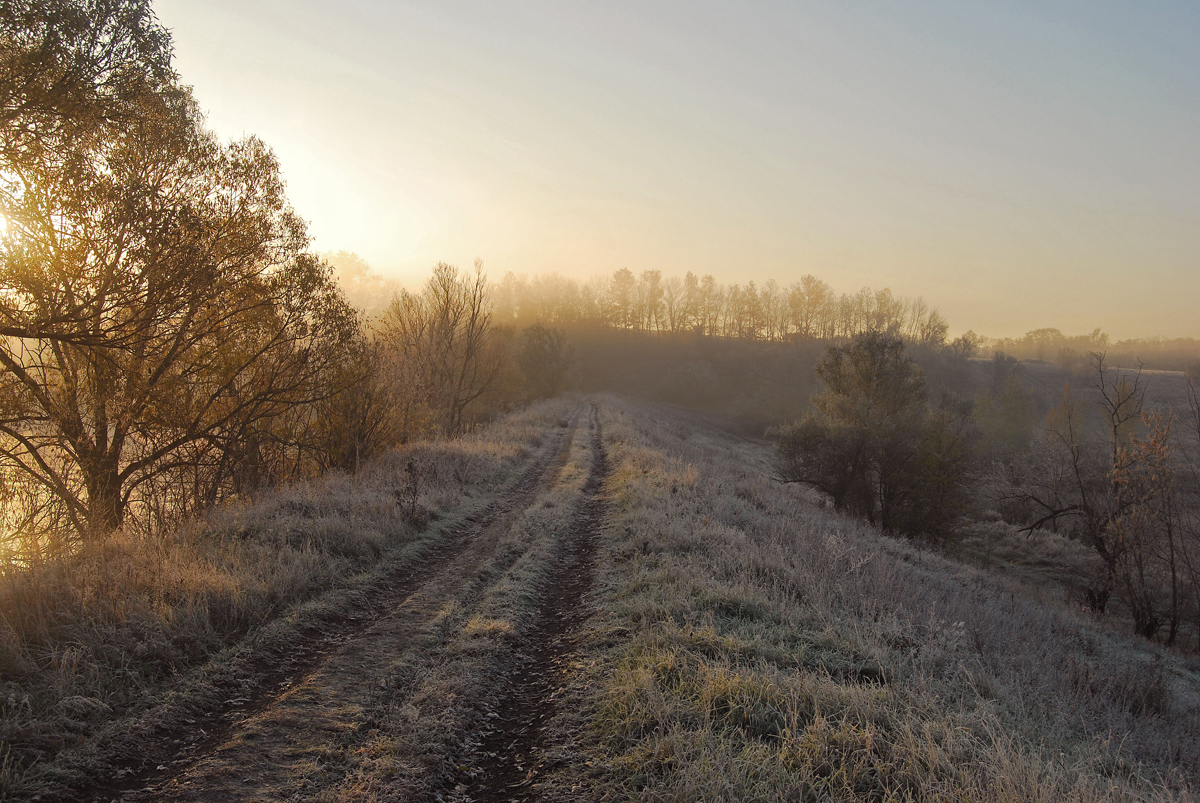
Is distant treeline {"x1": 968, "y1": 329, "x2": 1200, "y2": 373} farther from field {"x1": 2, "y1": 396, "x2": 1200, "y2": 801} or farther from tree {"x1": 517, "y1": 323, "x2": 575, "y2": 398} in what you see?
field {"x1": 2, "y1": 396, "x2": 1200, "y2": 801}

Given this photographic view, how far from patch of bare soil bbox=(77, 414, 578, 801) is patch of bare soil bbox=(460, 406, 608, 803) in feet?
3.93

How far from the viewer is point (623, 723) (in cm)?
455

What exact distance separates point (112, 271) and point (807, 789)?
1192 cm

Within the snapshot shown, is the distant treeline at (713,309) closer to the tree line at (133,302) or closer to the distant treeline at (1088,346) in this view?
the distant treeline at (1088,346)

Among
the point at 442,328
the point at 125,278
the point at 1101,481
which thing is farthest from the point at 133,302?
the point at 1101,481

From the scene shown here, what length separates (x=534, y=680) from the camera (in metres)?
5.82

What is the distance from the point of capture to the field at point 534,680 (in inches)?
155

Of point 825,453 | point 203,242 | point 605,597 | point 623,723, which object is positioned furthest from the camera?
point 825,453

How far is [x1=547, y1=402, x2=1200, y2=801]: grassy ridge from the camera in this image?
3777mm

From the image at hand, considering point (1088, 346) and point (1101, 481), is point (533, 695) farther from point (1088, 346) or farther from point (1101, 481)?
point (1088, 346)

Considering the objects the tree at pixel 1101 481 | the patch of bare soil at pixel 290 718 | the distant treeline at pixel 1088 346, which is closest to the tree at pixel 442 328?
the patch of bare soil at pixel 290 718

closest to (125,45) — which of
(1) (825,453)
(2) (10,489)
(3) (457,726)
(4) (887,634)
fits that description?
(2) (10,489)

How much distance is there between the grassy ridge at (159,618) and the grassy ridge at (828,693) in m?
→ 3.45

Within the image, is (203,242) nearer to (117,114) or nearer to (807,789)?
(117,114)
